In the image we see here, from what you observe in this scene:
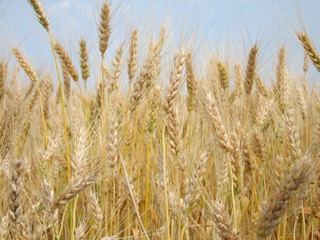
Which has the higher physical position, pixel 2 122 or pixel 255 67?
pixel 255 67

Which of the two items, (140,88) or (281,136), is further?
(281,136)

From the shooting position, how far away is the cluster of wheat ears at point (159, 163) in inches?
59.5

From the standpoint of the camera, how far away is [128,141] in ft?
9.21

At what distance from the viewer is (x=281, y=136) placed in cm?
295

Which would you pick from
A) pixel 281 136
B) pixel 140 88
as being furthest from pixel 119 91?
pixel 281 136

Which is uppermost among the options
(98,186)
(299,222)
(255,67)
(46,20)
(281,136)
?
(46,20)

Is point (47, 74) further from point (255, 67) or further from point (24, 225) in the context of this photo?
point (24, 225)

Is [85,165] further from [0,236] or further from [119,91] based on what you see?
[119,91]

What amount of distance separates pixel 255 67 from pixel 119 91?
108 cm

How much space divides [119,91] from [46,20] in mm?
682

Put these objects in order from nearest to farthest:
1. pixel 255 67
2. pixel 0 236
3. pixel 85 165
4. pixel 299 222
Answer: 1. pixel 0 236
2. pixel 85 165
3. pixel 299 222
4. pixel 255 67

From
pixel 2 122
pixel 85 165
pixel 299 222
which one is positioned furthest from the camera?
pixel 299 222

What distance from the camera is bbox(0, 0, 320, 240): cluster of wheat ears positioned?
151cm

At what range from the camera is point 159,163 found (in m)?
1.90
